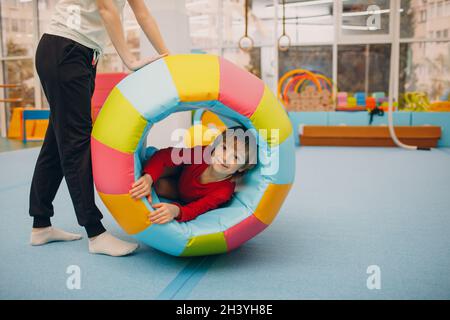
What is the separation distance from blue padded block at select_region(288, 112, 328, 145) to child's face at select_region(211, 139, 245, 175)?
447 centimetres

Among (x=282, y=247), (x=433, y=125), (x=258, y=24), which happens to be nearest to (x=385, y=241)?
(x=282, y=247)

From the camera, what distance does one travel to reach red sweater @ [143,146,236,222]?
5.24 feet

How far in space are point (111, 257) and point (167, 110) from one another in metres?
0.66

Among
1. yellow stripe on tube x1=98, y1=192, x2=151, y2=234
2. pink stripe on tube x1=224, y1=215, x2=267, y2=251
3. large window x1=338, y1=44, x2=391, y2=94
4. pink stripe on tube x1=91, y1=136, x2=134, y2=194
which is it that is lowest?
pink stripe on tube x1=224, y1=215, x2=267, y2=251

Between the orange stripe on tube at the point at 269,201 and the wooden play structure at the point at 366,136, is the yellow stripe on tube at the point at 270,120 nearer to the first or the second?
the orange stripe on tube at the point at 269,201

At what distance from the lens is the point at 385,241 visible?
1.85 meters

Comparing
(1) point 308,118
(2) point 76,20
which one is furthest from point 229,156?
(1) point 308,118

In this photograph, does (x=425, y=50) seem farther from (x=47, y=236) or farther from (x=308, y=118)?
(x=47, y=236)

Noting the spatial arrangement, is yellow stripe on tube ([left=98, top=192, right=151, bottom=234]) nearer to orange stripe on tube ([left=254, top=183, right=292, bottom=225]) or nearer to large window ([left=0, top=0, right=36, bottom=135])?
orange stripe on tube ([left=254, top=183, right=292, bottom=225])

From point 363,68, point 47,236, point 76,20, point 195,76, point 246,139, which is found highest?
point 363,68

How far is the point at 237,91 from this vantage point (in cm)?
148

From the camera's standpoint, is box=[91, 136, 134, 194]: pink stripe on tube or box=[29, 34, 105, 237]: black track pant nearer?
box=[91, 136, 134, 194]: pink stripe on tube

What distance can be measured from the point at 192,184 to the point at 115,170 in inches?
16.1

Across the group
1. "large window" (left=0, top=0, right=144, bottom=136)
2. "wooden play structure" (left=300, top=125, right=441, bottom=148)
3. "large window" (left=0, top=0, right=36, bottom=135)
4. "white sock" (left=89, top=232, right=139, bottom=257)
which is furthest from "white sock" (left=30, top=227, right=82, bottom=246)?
"large window" (left=0, top=0, right=36, bottom=135)
